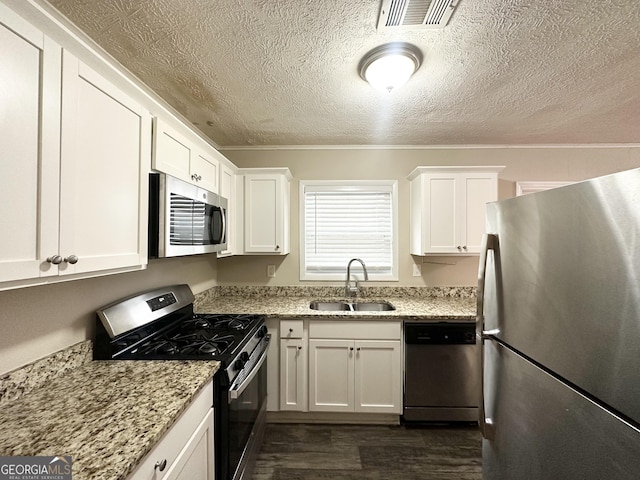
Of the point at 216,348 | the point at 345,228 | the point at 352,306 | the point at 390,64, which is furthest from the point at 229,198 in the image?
the point at 390,64

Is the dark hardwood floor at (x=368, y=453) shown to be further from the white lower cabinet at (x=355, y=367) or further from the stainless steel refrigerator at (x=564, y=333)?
the stainless steel refrigerator at (x=564, y=333)

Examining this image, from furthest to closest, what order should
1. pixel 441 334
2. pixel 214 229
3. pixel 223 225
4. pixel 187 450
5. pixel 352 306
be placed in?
pixel 352 306 < pixel 441 334 < pixel 223 225 < pixel 214 229 < pixel 187 450

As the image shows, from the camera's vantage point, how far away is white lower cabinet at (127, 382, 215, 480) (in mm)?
857

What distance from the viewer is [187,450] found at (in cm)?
105

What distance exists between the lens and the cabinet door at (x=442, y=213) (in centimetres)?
250

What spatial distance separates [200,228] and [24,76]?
1.01m

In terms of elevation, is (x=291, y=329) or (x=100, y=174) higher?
(x=100, y=174)

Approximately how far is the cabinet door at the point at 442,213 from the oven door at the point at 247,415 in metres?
1.72

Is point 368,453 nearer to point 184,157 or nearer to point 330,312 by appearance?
point 330,312

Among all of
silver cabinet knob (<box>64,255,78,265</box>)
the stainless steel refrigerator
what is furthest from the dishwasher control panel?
silver cabinet knob (<box>64,255,78,265</box>)

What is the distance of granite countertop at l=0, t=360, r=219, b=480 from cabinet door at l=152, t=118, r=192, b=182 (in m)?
0.97

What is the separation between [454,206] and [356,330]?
1.41m

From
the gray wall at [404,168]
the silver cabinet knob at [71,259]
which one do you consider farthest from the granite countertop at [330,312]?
the silver cabinet knob at [71,259]

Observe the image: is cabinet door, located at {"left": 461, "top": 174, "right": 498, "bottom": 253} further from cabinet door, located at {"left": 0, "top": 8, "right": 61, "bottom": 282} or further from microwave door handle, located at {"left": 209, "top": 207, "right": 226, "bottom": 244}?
cabinet door, located at {"left": 0, "top": 8, "right": 61, "bottom": 282}
